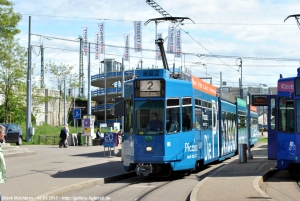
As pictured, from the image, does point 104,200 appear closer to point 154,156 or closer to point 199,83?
point 154,156

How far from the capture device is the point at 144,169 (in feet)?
58.1

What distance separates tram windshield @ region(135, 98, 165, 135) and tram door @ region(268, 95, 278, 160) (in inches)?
159

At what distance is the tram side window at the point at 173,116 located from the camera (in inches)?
701

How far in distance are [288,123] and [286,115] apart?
288 millimetres

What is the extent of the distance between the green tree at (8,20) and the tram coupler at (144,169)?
60.3 ft

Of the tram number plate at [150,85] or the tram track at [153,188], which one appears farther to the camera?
the tram number plate at [150,85]

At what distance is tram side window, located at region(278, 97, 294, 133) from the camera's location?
18.5 metres

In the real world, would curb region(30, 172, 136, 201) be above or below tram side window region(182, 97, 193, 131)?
below

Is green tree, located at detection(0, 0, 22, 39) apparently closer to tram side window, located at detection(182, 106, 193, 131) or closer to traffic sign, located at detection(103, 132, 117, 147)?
traffic sign, located at detection(103, 132, 117, 147)

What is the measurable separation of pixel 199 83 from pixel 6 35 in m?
16.8

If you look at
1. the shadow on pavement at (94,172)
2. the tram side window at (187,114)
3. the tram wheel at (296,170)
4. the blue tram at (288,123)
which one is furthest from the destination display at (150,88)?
the tram wheel at (296,170)

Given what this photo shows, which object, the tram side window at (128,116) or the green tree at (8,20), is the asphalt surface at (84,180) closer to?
the tram side window at (128,116)

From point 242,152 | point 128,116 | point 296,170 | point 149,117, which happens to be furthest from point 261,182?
point 242,152

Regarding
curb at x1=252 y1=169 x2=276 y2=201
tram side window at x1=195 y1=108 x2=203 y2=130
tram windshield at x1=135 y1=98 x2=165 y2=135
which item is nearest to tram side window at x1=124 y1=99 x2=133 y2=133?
tram windshield at x1=135 y1=98 x2=165 y2=135
